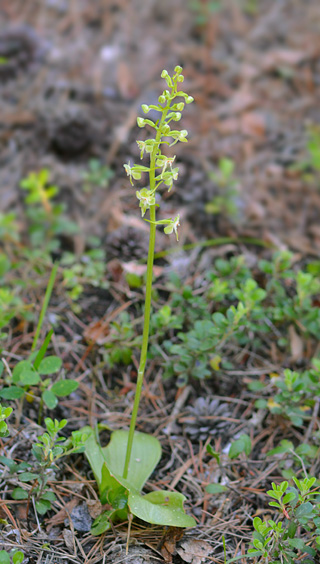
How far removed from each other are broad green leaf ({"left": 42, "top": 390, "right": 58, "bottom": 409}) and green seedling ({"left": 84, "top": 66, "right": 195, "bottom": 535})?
0.21 metres

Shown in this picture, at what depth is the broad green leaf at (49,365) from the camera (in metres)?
2.22

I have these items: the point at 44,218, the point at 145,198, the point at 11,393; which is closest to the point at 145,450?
the point at 11,393

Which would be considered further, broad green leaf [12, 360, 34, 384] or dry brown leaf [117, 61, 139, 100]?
dry brown leaf [117, 61, 139, 100]

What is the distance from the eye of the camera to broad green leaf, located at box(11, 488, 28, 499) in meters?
1.95

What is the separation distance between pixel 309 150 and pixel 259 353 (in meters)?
2.34

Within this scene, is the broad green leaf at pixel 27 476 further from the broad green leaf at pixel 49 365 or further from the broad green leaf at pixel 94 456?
the broad green leaf at pixel 49 365

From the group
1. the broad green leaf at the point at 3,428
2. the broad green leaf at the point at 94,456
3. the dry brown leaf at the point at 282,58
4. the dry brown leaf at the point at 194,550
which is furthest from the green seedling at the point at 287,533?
the dry brown leaf at the point at 282,58

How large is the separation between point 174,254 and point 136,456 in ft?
5.05

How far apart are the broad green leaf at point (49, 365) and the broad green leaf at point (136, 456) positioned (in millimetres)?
431

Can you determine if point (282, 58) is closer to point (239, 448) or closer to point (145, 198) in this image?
point (145, 198)

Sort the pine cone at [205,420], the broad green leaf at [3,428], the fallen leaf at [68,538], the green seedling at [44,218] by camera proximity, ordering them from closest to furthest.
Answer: the broad green leaf at [3,428]
the fallen leaf at [68,538]
the pine cone at [205,420]
the green seedling at [44,218]

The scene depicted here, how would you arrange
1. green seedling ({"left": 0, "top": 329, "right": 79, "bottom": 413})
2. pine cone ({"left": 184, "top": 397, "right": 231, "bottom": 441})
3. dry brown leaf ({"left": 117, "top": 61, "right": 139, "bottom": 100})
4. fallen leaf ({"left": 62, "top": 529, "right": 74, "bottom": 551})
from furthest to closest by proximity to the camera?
dry brown leaf ({"left": 117, "top": 61, "right": 139, "bottom": 100}) < pine cone ({"left": 184, "top": 397, "right": 231, "bottom": 441}) < green seedling ({"left": 0, "top": 329, "right": 79, "bottom": 413}) < fallen leaf ({"left": 62, "top": 529, "right": 74, "bottom": 551})

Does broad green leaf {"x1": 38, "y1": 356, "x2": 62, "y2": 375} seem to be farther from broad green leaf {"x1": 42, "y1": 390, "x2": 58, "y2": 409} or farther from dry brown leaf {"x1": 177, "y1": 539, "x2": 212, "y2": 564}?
dry brown leaf {"x1": 177, "y1": 539, "x2": 212, "y2": 564}

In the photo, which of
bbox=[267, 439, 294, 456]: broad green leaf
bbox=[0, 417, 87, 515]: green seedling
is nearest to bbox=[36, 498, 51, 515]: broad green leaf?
bbox=[0, 417, 87, 515]: green seedling
